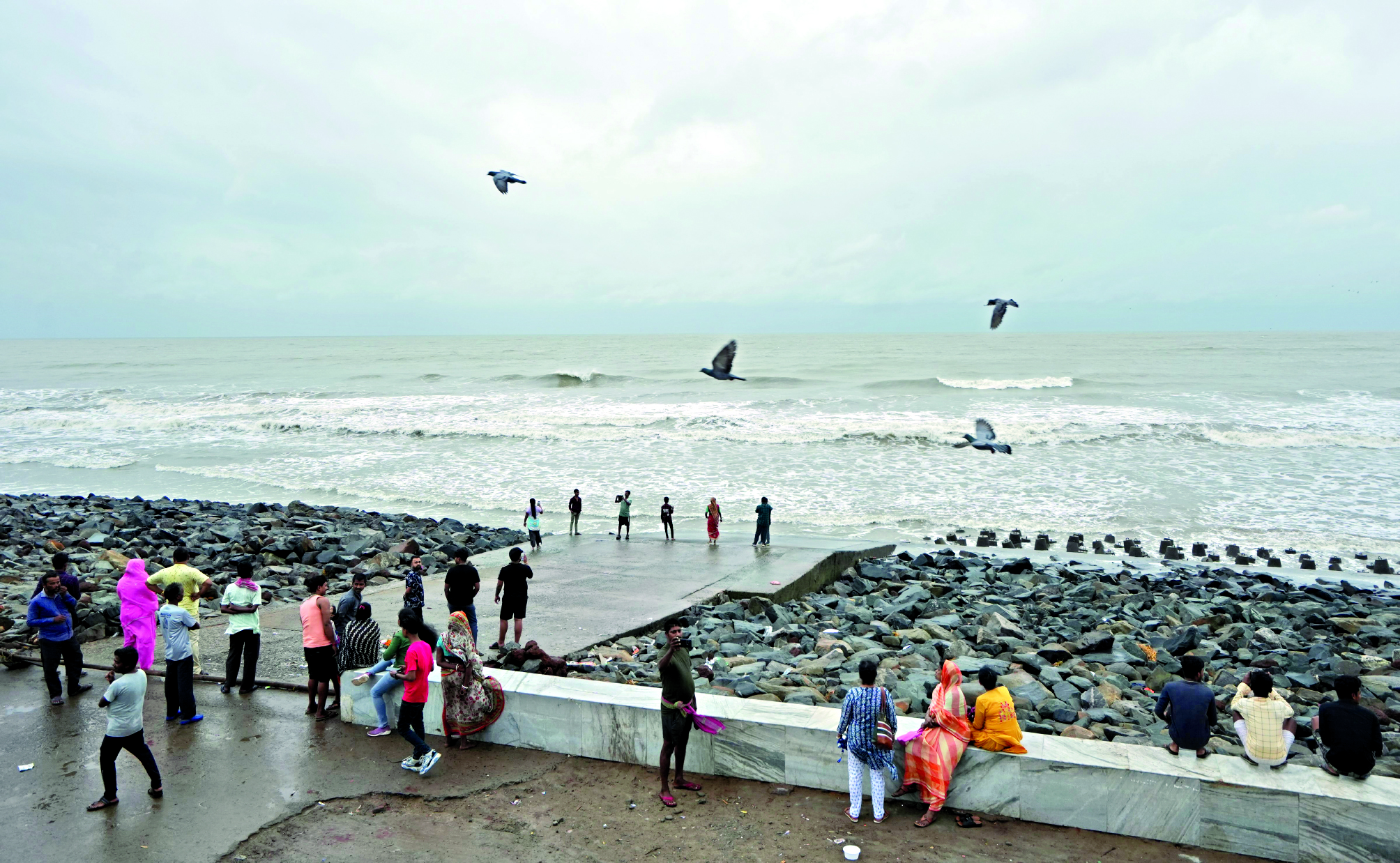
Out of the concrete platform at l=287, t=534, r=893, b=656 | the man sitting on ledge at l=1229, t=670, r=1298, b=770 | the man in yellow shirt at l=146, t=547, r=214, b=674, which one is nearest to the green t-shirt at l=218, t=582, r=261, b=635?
the man in yellow shirt at l=146, t=547, r=214, b=674

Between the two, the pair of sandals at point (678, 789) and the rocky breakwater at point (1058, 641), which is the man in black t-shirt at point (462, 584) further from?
the pair of sandals at point (678, 789)

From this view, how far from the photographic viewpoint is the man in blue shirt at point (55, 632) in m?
6.88

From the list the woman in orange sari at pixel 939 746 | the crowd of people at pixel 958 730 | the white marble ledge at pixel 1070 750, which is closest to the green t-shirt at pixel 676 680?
the white marble ledge at pixel 1070 750

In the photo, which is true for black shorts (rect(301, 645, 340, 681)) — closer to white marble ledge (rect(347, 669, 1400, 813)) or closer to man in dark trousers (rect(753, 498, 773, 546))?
white marble ledge (rect(347, 669, 1400, 813))

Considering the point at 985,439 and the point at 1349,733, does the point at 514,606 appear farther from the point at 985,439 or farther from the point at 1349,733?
the point at 985,439

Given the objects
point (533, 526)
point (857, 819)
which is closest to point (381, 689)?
point (857, 819)

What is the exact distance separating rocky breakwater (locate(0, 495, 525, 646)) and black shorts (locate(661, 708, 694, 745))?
5794 millimetres

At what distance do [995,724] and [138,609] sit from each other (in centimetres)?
670

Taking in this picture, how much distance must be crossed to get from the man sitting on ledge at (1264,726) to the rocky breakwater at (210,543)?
889 cm

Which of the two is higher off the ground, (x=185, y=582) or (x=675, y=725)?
(x=185, y=582)

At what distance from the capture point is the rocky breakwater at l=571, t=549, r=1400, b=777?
706 centimetres

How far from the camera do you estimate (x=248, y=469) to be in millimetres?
27578

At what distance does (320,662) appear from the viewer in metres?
6.53

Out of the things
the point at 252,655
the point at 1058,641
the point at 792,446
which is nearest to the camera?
the point at 252,655
